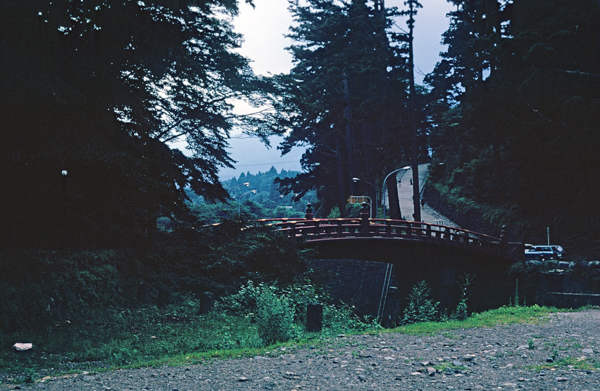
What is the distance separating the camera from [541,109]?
3083cm

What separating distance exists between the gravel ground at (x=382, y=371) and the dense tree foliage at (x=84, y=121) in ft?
20.5

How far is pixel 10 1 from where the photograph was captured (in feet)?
38.8

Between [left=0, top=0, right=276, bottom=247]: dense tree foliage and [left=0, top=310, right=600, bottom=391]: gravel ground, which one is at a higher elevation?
[left=0, top=0, right=276, bottom=247]: dense tree foliage

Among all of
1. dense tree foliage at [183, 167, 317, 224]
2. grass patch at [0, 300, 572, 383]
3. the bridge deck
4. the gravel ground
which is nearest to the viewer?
the gravel ground

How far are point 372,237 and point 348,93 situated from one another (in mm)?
20142

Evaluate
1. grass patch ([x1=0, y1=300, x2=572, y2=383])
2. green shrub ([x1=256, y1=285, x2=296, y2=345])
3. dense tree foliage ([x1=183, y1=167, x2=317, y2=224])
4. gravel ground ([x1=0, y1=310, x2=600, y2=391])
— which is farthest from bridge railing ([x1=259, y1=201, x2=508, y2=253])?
gravel ground ([x1=0, y1=310, x2=600, y2=391])

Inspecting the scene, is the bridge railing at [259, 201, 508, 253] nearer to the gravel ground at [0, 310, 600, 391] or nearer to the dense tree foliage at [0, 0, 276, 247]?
the dense tree foliage at [0, 0, 276, 247]

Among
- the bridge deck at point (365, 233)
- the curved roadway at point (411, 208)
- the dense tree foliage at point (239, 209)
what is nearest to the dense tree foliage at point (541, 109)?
the bridge deck at point (365, 233)

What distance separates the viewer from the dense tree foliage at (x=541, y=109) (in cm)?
2755

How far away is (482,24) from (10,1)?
35.7 m

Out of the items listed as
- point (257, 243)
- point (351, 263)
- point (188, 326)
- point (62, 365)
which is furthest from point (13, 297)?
point (351, 263)

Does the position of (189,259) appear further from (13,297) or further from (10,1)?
(10,1)

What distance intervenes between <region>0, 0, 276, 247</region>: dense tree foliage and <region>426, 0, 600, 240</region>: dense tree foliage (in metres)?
20.1

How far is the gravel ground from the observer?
647 cm
